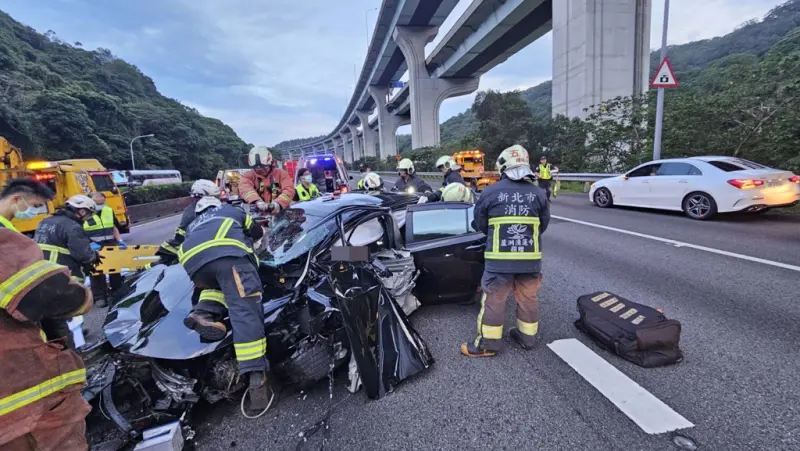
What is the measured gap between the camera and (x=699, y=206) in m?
7.50

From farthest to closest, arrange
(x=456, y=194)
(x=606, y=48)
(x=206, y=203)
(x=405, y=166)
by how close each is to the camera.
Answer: (x=606, y=48) < (x=405, y=166) < (x=456, y=194) < (x=206, y=203)

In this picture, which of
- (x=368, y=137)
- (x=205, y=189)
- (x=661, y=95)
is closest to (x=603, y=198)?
(x=661, y=95)

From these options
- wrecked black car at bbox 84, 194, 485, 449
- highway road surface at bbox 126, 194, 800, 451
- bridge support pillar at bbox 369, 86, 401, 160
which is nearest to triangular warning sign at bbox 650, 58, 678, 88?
highway road surface at bbox 126, 194, 800, 451

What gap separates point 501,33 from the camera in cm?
2653

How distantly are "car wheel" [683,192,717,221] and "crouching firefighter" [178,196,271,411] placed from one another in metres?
8.65

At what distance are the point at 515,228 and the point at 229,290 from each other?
2.14m

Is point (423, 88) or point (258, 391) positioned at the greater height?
point (423, 88)

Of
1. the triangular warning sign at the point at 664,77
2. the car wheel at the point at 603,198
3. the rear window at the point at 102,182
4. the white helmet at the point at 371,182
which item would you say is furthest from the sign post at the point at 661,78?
the rear window at the point at 102,182

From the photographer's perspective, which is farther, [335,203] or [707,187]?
[707,187]

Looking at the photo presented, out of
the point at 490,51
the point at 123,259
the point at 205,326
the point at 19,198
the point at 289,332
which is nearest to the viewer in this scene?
the point at 19,198

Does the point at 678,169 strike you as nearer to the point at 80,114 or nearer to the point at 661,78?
the point at 661,78

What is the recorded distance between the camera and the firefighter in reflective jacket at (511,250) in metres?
2.87

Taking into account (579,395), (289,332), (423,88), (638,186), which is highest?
(423,88)

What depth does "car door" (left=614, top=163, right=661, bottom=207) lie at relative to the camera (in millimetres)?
8648
